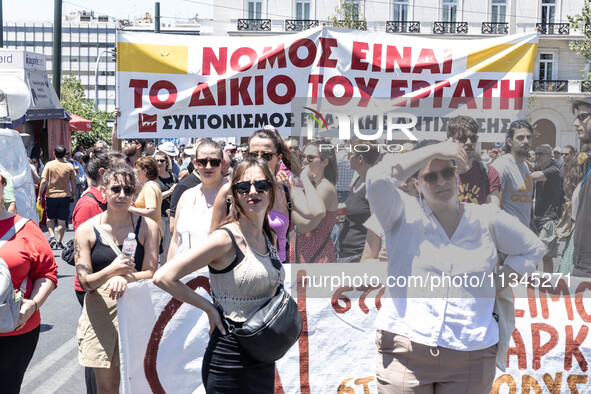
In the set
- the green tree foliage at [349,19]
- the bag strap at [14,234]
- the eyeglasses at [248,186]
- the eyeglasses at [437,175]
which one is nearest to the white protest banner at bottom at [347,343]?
the bag strap at [14,234]

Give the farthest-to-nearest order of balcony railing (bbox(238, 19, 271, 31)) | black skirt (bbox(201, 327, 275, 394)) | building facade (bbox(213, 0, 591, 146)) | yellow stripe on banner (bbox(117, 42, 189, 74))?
balcony railing (bbox(238, 19, 271, 31)) < building facade (bbox(213, 0, 591, 146)) < yellow stripe on banner (bbox(117, 42, 189, 74)) < black skirt (bbox(201, 327, 275, 394))

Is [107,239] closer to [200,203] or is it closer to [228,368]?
[200,203]

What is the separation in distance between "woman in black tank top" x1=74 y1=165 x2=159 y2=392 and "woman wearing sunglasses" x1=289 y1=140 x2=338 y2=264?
1137 mm

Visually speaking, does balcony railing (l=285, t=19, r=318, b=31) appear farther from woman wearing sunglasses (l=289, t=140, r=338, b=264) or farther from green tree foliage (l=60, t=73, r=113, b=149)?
woman wearing sunglasses (l=289, t=140, r=338, b=264)

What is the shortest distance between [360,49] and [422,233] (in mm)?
2948

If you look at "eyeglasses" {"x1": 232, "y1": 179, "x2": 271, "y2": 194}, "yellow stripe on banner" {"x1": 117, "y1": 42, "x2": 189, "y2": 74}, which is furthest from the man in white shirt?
"yellow stripe on banner" {"x1": 117, "y1": 42, "x2": 189, "y2": 74}

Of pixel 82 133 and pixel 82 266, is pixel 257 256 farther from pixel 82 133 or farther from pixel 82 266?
pixel 82 133

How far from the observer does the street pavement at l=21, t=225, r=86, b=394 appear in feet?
20.3

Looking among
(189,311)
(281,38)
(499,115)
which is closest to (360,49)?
(281,38)

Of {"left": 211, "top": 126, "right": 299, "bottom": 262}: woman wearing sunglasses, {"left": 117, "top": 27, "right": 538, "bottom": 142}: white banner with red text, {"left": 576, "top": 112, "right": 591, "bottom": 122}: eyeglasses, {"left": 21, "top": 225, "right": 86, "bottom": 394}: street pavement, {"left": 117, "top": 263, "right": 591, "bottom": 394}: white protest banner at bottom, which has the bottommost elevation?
{"left": 21, "top": 225, "right": 86, "bottom": 394}: street pavement

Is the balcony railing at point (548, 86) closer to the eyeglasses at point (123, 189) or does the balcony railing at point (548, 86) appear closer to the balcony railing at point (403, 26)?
the balcony railing at point (403, 26)

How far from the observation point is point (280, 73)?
6.43 m

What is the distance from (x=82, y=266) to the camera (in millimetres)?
4805

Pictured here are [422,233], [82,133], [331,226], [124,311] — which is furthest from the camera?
[82,133]
